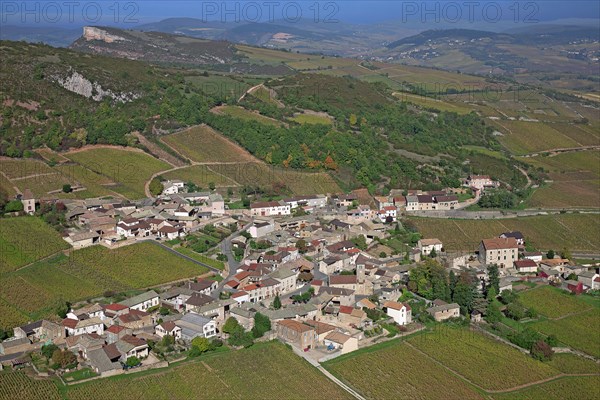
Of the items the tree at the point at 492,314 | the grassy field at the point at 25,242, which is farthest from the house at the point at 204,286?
the tree at the point at 492,314

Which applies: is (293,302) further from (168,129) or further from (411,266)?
(168,129)


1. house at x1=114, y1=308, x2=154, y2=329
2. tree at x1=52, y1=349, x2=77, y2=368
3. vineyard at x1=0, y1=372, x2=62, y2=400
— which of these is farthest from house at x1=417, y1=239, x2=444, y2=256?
vineyard at x1=0, y1=372, x2=62, y2=400

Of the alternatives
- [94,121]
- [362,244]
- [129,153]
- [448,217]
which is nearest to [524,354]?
[362,244]

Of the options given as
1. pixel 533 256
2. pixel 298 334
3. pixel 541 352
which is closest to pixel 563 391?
pixel 541 352

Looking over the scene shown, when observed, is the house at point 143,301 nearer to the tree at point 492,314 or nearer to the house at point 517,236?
the tree at point 492,314

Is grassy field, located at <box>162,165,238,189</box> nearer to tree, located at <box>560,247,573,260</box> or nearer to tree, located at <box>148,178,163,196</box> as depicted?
tree, located at <box>148,178,163,196</box>

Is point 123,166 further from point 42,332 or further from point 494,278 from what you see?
point 494,278
